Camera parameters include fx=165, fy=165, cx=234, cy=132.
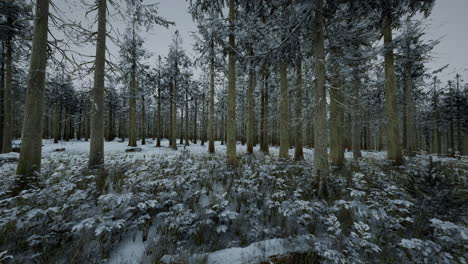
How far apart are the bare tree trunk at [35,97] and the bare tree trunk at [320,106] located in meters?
8.14

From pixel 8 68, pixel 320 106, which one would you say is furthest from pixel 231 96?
pixel 8 68

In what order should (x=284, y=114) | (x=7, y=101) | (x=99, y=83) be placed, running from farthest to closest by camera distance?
(x=7, y=101) → (x=284, y=114) → (x=99, y=83)

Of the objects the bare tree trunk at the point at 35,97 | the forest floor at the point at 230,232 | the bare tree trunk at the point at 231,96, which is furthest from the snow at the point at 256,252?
the bare tree trunk at the point at 35,97

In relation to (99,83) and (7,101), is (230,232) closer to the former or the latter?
(99,83)

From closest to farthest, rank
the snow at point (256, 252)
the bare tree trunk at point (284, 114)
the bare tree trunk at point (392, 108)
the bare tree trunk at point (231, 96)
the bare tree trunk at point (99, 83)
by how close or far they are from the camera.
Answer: the snow at point (256, 252) < the bare tree trunk at point (99, 83) < the bare tree trunk at point (231, 96) < the bare tree trunk at point (392, 108) < the bare tree trunk at point (284, 114)

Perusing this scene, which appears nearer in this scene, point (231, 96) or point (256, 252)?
point (256, 252)

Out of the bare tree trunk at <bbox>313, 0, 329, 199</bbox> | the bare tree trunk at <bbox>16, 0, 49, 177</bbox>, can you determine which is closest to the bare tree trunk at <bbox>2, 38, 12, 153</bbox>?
the bare tree trunk at <bbox>16, 0, 49, 177</bbox>

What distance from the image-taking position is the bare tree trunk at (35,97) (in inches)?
191

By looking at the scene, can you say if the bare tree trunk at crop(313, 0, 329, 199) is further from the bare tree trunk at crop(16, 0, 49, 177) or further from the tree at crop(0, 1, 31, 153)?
the tree at crop(0, 1, 31, 153)

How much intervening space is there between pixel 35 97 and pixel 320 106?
8458 mm

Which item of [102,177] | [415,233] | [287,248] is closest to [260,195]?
[287,248]

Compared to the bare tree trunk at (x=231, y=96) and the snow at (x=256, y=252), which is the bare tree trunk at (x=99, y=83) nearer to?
the bare tree trunk at (x=231, y=96)

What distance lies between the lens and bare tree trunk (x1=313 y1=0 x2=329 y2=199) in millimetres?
4805

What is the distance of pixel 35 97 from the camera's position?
16.1 ft
